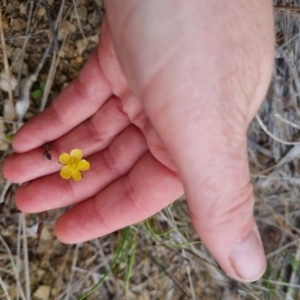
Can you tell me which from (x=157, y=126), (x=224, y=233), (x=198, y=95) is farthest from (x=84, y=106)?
(x=224, y=233)

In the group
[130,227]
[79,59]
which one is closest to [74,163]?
[130,227]

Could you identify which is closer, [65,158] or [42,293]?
[65,158]

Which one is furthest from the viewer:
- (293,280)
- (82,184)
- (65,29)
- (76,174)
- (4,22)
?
(293,280)

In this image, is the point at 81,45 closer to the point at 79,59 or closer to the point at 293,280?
the point at 79,59

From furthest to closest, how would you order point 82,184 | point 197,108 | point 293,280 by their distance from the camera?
point 293,280 → point 82,184 → point 197,108

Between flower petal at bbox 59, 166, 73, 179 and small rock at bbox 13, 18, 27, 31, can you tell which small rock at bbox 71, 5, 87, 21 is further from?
flower petal at bbox 59, 166, 73, 179

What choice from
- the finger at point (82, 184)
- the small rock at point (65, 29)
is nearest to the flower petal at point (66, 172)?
the finger at point (82, 184)

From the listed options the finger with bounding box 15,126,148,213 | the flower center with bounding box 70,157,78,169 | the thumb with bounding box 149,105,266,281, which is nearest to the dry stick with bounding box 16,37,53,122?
the finger with bounding box 15,126,148,213

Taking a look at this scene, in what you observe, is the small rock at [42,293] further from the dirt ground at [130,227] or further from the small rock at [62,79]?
the small rock at [62,79]
